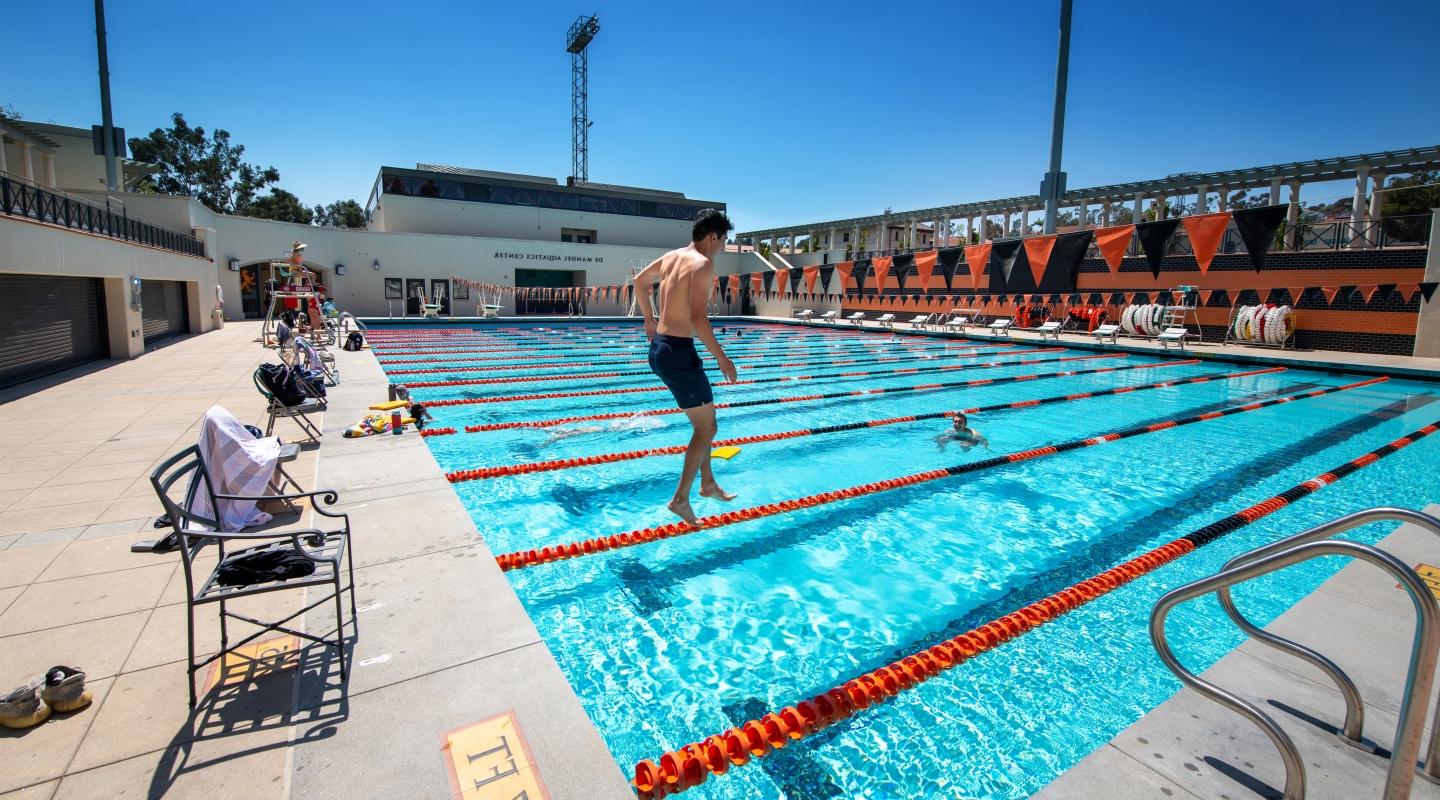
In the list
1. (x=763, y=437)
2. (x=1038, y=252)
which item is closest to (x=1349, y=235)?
(x=1038, y=252)

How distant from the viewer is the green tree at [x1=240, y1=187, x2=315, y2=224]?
152 ft

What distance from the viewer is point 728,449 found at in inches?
247

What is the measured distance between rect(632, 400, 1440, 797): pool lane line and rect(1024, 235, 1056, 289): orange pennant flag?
1074 cm

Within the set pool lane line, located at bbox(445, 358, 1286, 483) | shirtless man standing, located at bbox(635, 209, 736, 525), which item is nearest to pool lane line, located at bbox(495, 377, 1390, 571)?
shirtless man standing, located at bbox(635, 209, 736, 525)

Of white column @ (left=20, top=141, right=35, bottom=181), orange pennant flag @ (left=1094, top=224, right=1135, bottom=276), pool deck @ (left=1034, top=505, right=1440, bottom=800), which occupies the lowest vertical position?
pool deck @ (left=1034, top=505, right=1440, bottom=800)

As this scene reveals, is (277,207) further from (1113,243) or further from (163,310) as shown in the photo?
(1113,243)

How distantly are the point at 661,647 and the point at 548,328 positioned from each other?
20517 millimetres

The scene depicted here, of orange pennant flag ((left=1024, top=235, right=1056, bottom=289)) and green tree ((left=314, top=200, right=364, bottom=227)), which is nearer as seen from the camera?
orange pennant flag ((left=1024, top=235, right=1056, bottom=289))

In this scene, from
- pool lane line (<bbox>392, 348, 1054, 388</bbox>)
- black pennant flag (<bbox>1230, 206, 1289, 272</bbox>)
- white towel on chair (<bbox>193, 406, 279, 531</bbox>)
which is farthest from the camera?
pool lane line (<bbox>392, 348, 1054, 388</bbox>)

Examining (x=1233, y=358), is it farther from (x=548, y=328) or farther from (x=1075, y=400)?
(x=548, y=328)

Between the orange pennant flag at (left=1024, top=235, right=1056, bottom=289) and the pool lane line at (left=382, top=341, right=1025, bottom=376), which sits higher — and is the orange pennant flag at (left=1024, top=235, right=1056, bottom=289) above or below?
above

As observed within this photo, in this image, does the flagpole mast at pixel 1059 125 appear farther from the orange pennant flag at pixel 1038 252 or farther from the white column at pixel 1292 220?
the white column at pixel 1292 220

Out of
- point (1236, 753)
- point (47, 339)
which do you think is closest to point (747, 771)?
point (1236, 753)

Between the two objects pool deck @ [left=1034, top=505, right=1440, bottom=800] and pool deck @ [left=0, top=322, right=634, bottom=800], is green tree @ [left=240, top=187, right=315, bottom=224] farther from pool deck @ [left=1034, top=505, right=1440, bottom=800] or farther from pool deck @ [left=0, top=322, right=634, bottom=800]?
pool deck @ [left=1034, top=505, right=1440, bottom=800]
